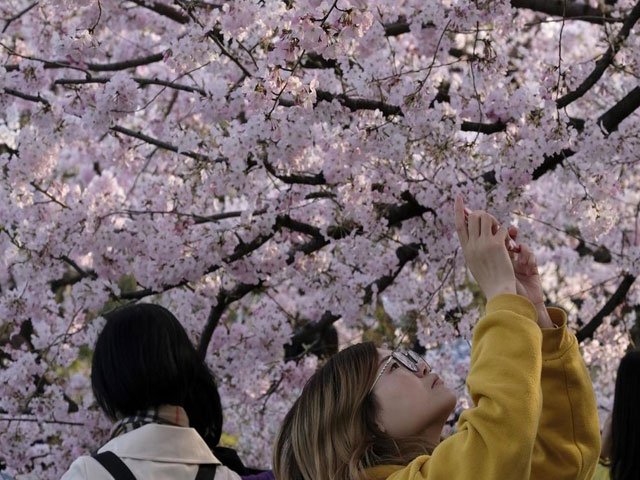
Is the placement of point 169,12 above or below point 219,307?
above

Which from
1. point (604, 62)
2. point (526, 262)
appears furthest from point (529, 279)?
point (604, 62)

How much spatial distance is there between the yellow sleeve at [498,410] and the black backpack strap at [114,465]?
614 mm

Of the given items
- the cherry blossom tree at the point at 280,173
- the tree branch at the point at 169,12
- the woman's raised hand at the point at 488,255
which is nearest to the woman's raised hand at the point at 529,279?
the woman's raised hand at the point at 488,255

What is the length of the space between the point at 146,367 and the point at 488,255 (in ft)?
2.64

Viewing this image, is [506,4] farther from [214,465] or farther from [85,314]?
[85,314]

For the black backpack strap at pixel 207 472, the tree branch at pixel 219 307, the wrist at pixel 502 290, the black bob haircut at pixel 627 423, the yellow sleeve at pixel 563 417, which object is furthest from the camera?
the tree branch at pixel 219 307

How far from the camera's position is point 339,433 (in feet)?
7.07

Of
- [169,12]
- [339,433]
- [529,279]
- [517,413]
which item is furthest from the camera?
[169,12]

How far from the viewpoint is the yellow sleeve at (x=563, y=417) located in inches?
85.4

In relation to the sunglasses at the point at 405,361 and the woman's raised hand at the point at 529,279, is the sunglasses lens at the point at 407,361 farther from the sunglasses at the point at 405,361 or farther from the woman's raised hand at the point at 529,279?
the woman's raised hand at the point at 529,279

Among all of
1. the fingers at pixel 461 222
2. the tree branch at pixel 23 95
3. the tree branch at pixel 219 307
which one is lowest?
the fingers at pixel 461 222

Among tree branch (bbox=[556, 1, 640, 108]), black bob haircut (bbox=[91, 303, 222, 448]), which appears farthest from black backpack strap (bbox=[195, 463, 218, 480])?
tree branch (bbox=[556, 1, 640, 108])

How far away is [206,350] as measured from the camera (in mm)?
5598

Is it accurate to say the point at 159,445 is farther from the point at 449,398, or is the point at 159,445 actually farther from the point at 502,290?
the point at 502,290
